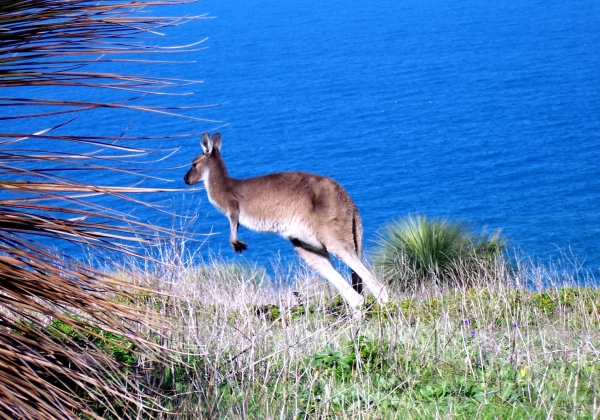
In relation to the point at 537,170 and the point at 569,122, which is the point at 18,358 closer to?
the point at 537,170

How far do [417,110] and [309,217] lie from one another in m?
28.6

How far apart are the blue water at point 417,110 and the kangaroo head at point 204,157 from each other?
9821 mm

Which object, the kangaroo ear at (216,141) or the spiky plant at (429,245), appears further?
the spiky plant at (429,245)

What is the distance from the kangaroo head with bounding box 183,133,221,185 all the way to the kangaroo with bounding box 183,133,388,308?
1.99ft

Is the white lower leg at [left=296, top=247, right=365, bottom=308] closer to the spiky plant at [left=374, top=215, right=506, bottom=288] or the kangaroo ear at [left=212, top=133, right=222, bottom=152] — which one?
the kangaroo ear at [left=212, top=133, right=222, bottom=152]

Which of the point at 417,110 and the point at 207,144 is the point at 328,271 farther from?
the point at 417,110

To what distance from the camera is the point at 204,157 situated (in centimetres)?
997

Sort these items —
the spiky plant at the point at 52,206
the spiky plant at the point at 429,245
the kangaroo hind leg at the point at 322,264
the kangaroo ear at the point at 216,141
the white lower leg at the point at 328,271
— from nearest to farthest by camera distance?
the spiky plant at the point at 52,206
the white lower leg at the point at 328,271
the kangaroo hind leg at the point at 322,264
the kangaroo ear at the point at 216,141
the spiky plant at the point at 429,245

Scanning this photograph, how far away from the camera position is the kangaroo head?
991cm

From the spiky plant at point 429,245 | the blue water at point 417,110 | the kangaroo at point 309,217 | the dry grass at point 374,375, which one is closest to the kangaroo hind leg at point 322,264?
the kangaroo at point 309,217

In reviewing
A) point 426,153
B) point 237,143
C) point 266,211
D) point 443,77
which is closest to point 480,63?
point 443,77

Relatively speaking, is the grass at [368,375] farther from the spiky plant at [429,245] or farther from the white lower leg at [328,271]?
the spiky plant at [429,245]

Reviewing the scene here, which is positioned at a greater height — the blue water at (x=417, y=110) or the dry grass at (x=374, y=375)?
the blue water at (x=417, y=110)

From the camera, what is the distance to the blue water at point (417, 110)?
27.6m
